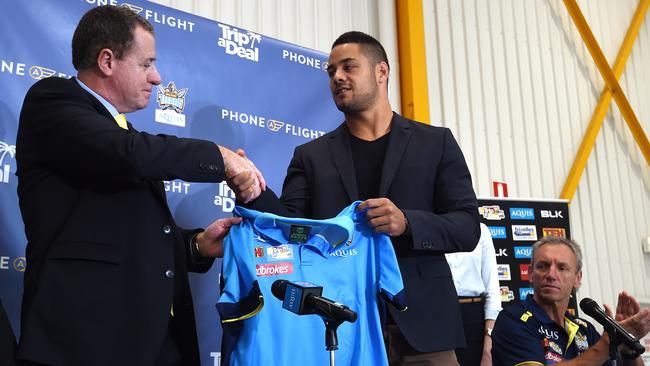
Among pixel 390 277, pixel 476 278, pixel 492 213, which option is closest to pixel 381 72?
pixel 390 277

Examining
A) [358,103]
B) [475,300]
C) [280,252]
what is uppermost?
[358,103]

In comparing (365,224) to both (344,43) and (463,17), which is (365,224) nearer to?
(344,43)

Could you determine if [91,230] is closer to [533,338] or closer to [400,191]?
[400,191]

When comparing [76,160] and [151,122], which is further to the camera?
[151,122]

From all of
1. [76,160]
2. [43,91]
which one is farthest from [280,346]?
[43,91]

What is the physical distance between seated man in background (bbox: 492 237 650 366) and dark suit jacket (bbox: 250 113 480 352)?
31.3 inches

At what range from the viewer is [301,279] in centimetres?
237

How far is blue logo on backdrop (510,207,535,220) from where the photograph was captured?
6.29 m

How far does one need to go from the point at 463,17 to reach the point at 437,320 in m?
5.08

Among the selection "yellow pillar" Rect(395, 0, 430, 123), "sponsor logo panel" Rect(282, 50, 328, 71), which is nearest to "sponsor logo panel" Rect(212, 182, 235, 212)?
"sponsor logo panel" Rect(282, 50, 328, 71)

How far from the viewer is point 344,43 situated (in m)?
2.94

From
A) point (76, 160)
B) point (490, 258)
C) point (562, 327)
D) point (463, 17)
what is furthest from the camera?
point (463, 17)

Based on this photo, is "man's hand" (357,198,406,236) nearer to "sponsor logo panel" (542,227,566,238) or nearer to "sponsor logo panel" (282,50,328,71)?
"sponsor logo panel" (282,50,328,71)

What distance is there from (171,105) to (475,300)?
2.77m
